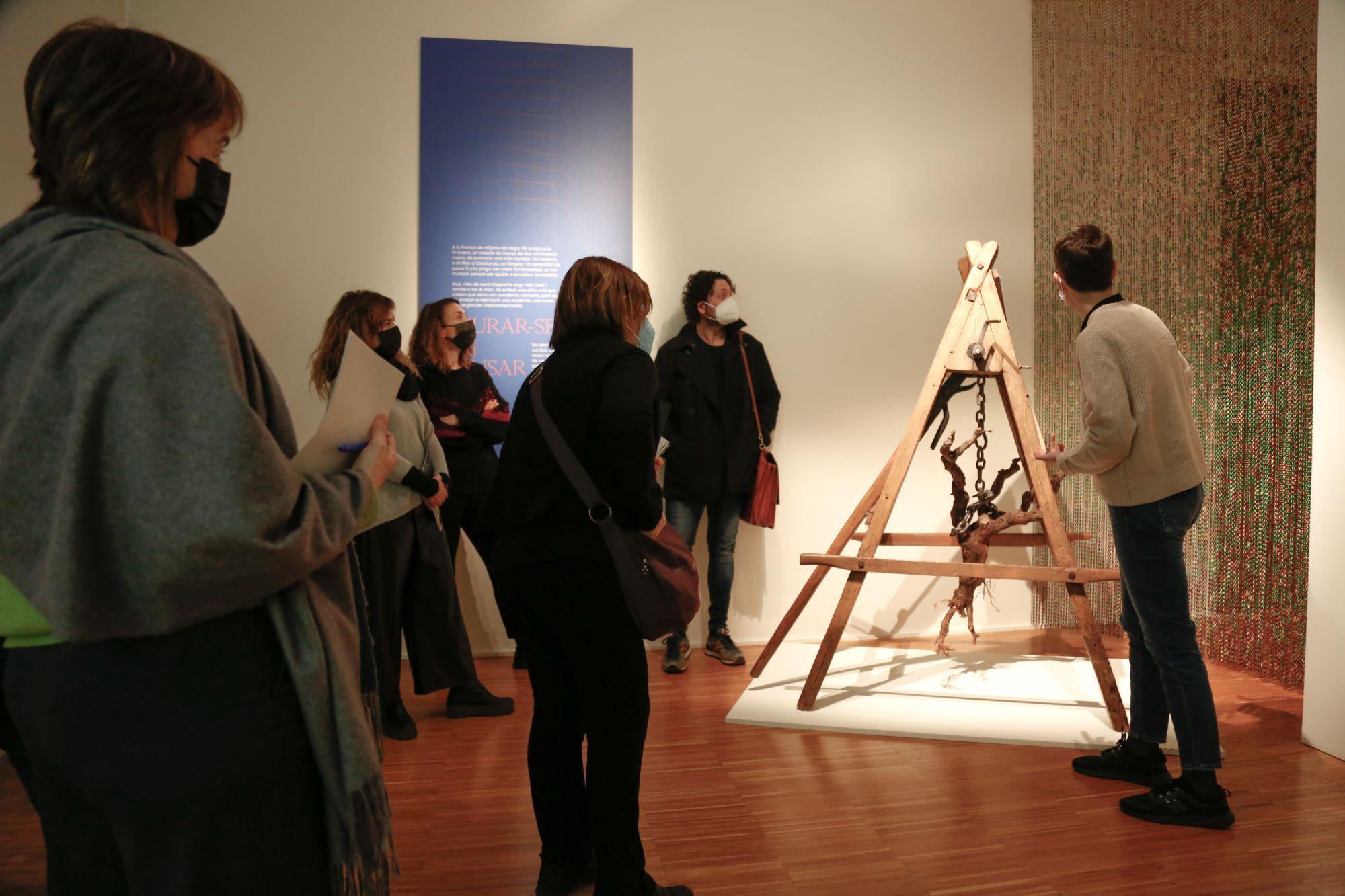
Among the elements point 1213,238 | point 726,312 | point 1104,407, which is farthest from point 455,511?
point 1213,238

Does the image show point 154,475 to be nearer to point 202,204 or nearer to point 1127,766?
point 202,204

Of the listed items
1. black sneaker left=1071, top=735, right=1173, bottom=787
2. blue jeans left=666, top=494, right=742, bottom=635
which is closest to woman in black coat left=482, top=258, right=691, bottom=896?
black sneaker left=1071, top=735, right=1173, bottom=787

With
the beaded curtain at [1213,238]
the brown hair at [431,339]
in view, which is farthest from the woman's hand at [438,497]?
the beaded curtain at [1213,238]

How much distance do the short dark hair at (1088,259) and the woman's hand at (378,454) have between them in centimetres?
213

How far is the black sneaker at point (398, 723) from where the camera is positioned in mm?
3361

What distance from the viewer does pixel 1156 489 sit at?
8.48 feet

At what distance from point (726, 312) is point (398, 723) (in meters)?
2.27

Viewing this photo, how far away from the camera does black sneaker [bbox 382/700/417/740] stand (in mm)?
3361

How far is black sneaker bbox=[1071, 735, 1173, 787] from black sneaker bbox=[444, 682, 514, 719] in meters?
2.01

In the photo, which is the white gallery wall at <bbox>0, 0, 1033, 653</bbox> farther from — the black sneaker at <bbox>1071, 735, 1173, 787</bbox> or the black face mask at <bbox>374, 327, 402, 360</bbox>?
the black sneaker at <bbox>1071, 735, 1173, 787</bbox>

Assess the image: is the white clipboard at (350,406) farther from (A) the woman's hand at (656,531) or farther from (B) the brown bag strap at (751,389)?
(B) the brown bag strap at (751,389)

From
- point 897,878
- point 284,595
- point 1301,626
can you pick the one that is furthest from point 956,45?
point 284,595

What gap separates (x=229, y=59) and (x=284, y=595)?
4106 millimetres

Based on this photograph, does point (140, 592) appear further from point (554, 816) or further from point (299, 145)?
point (299, 145)
